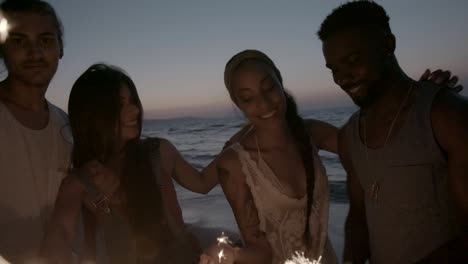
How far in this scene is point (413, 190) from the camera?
8.82ft

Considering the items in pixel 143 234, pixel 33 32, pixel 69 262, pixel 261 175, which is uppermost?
pixel 33 32

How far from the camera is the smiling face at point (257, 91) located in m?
3.41

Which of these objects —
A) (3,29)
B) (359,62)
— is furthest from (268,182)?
(3,29)

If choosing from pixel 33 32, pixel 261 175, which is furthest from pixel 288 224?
pixel 33 32

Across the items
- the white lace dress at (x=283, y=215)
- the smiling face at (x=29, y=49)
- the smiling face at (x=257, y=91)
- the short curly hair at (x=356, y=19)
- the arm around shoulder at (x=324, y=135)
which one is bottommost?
the white lace dress at (x=283, y=215)

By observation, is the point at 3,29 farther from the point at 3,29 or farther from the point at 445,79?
the point at 445,79

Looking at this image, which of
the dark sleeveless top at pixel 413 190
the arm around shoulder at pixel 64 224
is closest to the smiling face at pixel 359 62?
the dark sleeveless top at pixel 413 190

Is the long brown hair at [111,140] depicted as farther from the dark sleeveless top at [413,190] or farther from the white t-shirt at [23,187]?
the dark sleeveless top at [413,190]

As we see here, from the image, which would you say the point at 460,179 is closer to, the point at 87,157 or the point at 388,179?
the point at 388,179

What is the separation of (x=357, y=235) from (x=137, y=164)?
2.16 meters

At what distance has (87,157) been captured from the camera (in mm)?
3377

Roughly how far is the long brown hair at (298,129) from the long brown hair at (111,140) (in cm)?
98

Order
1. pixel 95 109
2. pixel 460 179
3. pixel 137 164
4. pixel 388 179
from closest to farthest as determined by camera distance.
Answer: pixel 460 179, pixel 388 179, pixel 95 109, pixel 137 164

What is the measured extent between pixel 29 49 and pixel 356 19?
10.2 ft
